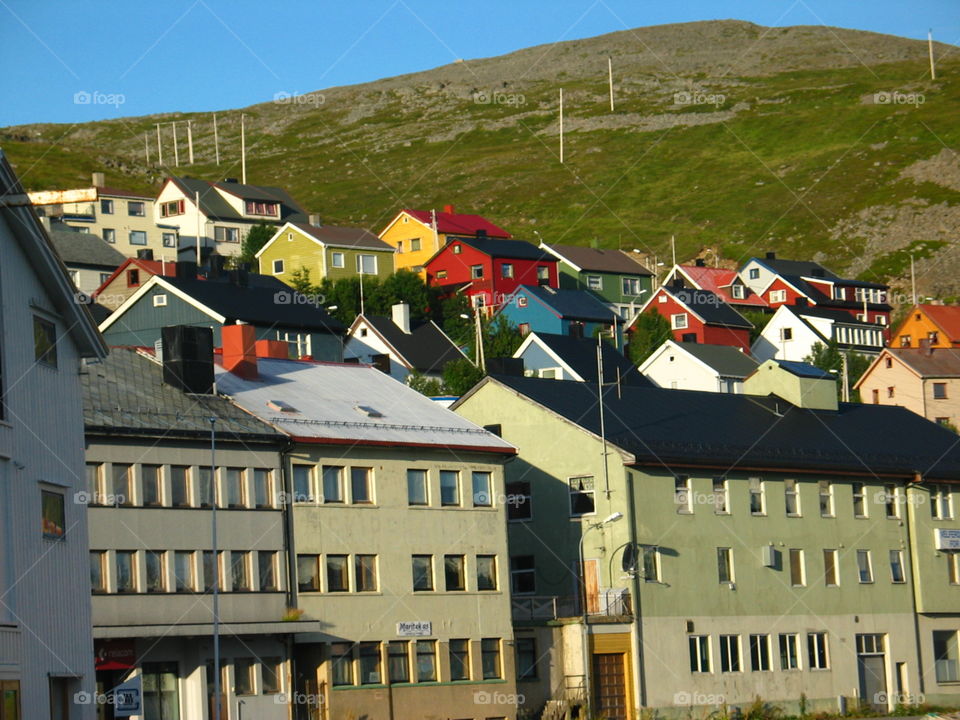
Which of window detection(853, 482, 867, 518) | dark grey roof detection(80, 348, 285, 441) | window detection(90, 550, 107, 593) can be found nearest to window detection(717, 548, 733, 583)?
window detection(853, 482, 867, 518)

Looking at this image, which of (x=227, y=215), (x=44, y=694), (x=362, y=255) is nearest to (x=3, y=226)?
(x=44, y=694)

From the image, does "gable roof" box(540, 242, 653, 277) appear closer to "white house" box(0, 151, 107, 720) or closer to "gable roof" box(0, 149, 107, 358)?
"gable roof" box(0, 149, 107, 358)

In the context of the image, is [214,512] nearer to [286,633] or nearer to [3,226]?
[286,633]

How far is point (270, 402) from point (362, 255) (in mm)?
82964

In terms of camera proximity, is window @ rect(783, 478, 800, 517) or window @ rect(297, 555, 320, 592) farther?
window @ rect(783, 478, 800, 517)

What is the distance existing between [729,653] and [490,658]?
9.65 meters

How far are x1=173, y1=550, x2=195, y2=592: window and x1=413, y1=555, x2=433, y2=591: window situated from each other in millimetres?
Result: 7815

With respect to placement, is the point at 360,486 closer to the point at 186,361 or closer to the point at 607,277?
the point at 186,361

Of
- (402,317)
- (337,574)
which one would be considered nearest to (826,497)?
(337,574)

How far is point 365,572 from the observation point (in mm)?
48094

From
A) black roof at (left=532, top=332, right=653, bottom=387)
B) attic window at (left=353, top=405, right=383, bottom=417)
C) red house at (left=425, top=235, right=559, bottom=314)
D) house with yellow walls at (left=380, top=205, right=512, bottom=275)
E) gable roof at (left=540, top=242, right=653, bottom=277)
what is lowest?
attic window at (left=353, top=405, right=383, bottom=417)

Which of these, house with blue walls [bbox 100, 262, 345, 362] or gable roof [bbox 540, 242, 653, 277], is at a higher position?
gable roof [bbox 540, 242, 653, 277]

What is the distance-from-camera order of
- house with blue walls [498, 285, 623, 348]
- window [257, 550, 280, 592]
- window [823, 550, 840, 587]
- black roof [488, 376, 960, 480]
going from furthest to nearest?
house with blue walls [498, 285, 623, 348]
window [823, 550, 840, 587]
black roof [488, 376, 960, 480]
window [257, 550, 280, 592]

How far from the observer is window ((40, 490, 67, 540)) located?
30688mm
